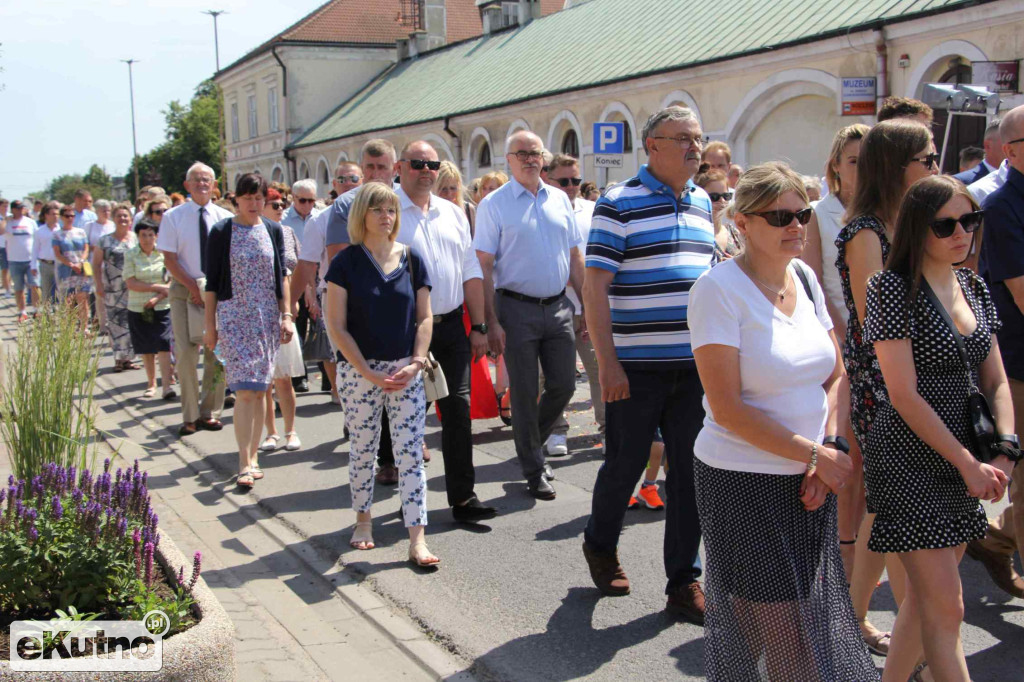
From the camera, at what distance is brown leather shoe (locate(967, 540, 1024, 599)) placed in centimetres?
452

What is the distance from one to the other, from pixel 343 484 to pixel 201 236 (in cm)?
307

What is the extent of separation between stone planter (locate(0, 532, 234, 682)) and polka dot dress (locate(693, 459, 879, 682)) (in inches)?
66.4

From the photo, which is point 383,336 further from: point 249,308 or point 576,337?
point 576,337

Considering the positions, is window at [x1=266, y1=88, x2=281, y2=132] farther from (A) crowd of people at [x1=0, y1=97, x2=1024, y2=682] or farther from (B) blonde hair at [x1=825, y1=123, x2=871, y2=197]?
(B) blonde hair at [x1=825, y1=123, x2=871, y2=197]

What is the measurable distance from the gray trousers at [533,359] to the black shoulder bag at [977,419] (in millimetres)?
3332

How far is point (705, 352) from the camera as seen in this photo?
3113mm

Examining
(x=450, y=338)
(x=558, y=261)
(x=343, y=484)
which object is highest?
(x=558, y=261)

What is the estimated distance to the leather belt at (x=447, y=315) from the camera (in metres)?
6.02

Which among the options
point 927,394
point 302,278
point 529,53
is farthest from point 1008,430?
point 529,53

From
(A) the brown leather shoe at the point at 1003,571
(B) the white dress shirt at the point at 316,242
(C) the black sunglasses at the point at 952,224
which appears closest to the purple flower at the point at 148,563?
(C) the black sunglasses at the point at 952,224

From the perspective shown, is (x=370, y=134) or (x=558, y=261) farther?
(x=370, y=134)

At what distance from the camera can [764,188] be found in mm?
3145

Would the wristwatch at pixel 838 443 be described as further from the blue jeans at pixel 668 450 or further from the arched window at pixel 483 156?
the arched window at pixel 483 156

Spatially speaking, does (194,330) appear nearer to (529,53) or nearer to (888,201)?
(888,201)
